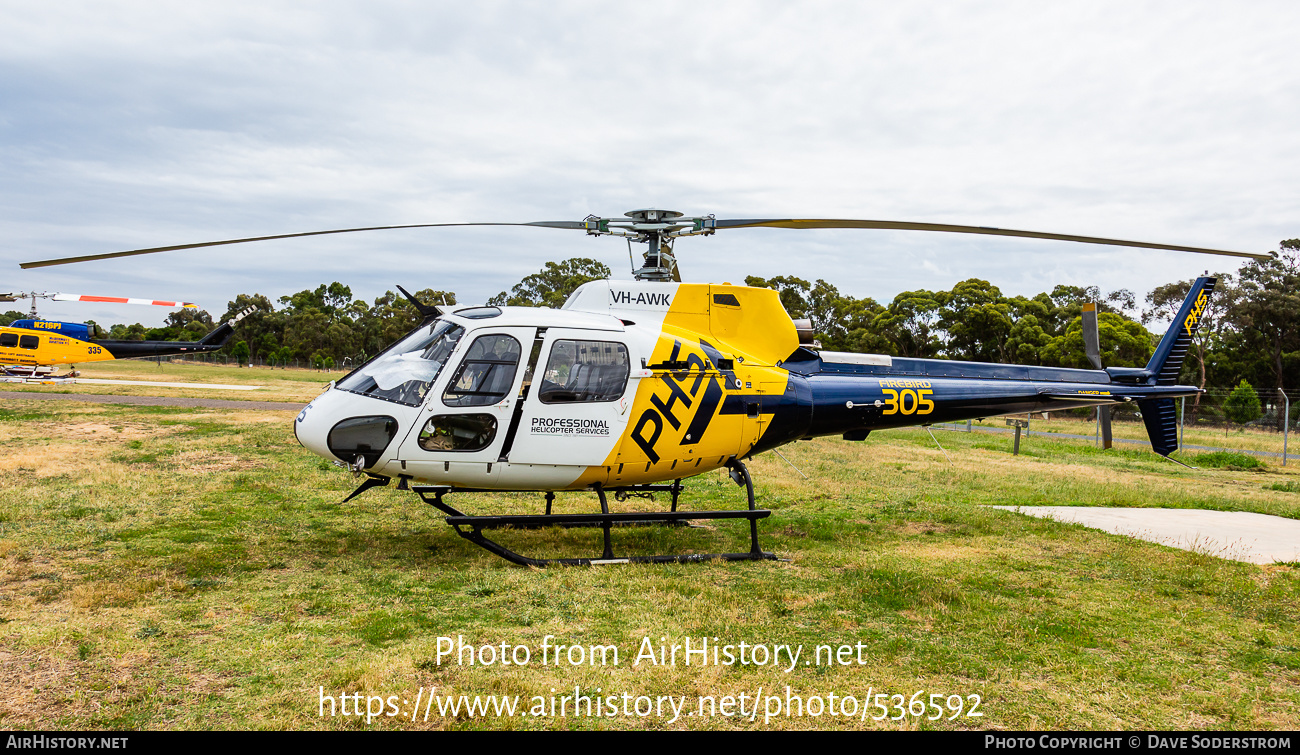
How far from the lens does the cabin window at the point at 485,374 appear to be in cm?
706

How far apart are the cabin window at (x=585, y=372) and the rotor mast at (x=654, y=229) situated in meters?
1.14

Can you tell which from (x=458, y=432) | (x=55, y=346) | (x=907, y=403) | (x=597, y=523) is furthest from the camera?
(x=55, y=346)

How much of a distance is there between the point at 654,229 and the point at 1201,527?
8.43 meters

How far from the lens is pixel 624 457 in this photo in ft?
24.8

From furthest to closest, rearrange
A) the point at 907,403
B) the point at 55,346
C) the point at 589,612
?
the point at 55,346 → the point at 907,403 → the point at 589,612

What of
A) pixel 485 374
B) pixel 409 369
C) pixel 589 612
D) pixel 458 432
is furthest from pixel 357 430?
pixel 589 612

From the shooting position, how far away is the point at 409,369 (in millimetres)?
7145

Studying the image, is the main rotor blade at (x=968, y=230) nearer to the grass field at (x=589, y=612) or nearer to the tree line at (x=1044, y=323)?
the grass field at (x=589, y=612)

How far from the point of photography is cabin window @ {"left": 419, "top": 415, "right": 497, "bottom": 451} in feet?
23.0

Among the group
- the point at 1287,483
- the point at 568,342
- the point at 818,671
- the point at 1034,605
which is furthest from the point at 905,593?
the point at 1287,483

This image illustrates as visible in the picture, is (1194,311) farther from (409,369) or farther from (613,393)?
(409,369)

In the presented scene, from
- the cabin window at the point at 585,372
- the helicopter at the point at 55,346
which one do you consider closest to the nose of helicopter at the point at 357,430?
the cabin window at the point at 585,372

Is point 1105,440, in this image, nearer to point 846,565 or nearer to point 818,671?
point 846,565
